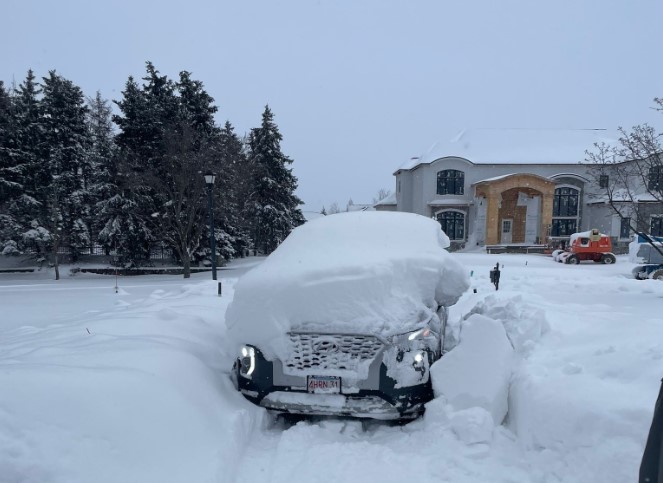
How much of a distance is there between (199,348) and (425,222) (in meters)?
3.28

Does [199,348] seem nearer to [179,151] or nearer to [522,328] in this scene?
[522,328]

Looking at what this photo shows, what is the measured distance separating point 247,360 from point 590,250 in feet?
88.3

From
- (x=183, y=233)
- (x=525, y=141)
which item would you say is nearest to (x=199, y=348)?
(x=183, y=233)

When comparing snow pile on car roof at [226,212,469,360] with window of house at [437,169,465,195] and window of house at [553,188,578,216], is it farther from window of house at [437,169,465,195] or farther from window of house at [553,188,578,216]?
window of house at [553,188,578,216]

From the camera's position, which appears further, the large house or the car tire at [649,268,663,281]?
the large house

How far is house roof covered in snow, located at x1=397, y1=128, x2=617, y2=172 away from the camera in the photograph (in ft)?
117

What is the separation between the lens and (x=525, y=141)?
124ft

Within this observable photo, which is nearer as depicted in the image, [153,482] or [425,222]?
[153,482]

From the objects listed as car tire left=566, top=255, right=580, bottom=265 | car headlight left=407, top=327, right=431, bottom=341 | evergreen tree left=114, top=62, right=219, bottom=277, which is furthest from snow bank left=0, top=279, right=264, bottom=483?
car tire left=566, top=255, right=580, bottom=265

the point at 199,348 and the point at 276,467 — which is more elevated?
the point at 199,348

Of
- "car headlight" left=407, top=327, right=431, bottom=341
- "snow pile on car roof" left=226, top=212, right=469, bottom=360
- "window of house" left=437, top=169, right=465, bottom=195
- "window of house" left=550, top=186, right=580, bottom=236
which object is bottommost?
"car headlight" left=407, top=327, right=431, bottom=341

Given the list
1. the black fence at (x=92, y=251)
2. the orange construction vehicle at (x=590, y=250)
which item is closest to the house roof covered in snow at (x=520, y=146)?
the orange construction vehicle at (x=590, y=250)

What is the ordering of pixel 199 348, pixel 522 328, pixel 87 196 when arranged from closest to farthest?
pixel 199 348 < pixel 522 328 < pixel 87 196

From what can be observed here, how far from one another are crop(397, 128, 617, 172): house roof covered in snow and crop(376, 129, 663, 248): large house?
79 millimetres
